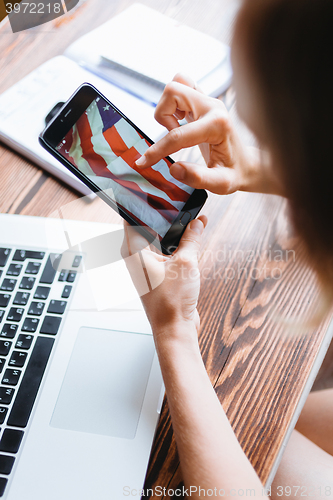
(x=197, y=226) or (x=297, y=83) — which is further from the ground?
(x=297, y=83)

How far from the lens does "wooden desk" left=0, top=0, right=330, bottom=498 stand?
0.38 m

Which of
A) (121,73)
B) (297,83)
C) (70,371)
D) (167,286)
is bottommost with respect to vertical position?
(70,371)

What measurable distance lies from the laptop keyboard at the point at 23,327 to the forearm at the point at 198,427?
0.13 m

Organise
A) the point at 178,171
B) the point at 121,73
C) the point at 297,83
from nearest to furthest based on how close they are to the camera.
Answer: the point at 297,83, the point at 178,171, the point at 121,73

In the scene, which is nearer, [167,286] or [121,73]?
[167,286]

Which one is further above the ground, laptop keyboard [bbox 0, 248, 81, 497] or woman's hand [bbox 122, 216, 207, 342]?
woman's hand [bbox 122, 216, 207, 342]

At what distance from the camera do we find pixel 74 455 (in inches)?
13.7

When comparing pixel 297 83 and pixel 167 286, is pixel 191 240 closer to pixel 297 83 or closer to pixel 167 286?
pixel 167 286

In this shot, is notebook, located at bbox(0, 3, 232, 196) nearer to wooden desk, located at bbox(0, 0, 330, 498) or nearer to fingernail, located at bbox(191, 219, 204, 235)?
wooden desk, located at bbox(0, 0, 330, 498)

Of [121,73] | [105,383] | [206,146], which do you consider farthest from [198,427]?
[121,73]

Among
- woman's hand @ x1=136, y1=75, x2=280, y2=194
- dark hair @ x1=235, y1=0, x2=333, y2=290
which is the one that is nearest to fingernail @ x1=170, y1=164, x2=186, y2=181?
woman's hand @ x1=136, y1=75, x2=280, y2=194

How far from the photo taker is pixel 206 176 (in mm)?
395

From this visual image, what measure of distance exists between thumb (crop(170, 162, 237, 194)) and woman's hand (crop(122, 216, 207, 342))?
0.07m

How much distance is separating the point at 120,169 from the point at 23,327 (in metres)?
0.21
